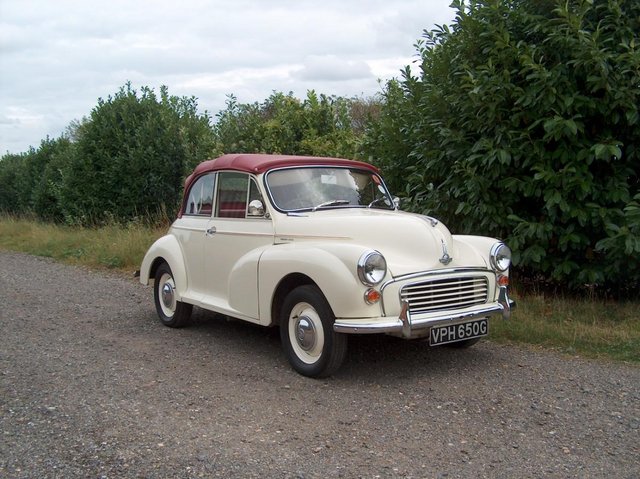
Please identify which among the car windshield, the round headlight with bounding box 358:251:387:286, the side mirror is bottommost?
the round headlight with bounding box 358:251:387:286

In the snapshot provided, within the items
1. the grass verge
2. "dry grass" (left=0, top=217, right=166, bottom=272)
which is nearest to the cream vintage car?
the grass verge

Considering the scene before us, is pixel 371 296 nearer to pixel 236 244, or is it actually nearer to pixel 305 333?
pixel 305 333

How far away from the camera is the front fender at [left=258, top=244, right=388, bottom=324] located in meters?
4.88

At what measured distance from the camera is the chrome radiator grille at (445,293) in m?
5.06

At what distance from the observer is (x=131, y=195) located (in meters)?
16.0

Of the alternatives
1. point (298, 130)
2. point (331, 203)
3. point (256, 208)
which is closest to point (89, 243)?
point (298, 130)

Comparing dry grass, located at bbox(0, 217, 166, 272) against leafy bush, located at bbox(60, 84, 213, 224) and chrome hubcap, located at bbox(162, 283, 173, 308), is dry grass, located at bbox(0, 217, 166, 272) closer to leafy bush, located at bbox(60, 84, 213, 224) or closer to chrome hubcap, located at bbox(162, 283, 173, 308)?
leafy bush, located at bbox(60, 84, 213, 224)

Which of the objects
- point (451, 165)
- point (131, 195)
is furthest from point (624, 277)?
point (131, 195)

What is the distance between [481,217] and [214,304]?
120 inches

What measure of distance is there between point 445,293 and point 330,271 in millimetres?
954

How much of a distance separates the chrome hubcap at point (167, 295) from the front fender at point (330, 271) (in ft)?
6.72

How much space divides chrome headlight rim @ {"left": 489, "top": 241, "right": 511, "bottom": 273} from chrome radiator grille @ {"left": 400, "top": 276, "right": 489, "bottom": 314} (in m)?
0.20

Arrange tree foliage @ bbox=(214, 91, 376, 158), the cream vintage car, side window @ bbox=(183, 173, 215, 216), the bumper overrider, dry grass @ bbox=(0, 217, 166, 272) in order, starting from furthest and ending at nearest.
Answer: dry grass @ bbox=(0, 217, 166, 272), tree foliage @ bbox=(214, 91, 376, 158), side window @ bbox=(183, 173, 215, 216), the cream vintage car, the bumper overrider

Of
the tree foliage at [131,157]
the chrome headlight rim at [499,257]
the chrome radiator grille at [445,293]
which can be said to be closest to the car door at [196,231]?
the chrome radiator grille at [445,293]
